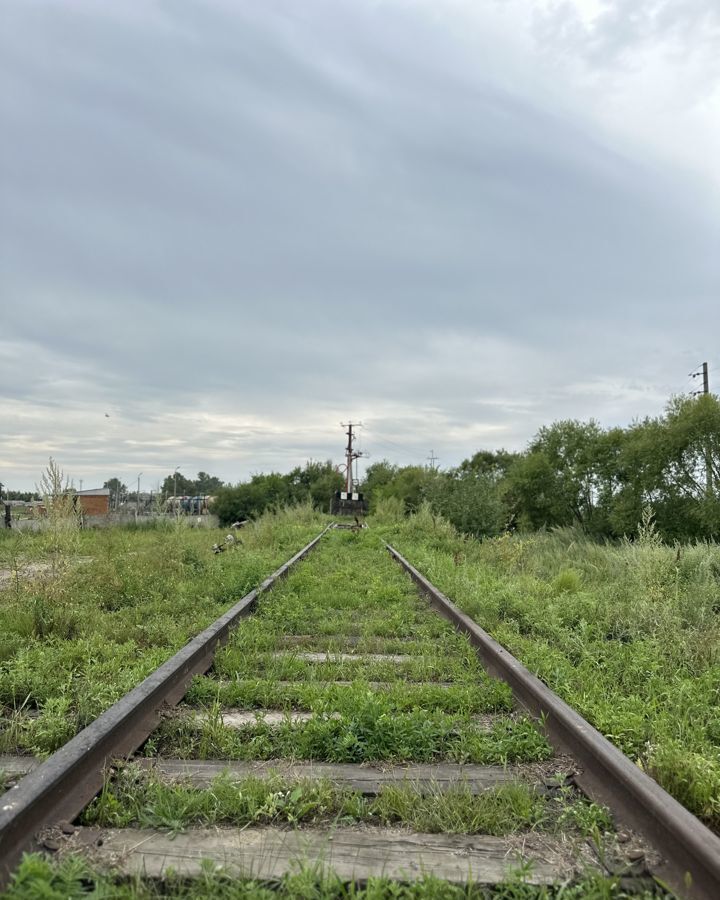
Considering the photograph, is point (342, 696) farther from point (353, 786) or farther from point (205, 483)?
point (205, 483)

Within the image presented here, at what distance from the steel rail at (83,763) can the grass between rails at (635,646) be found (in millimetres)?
2185

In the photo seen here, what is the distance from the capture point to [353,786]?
246cm

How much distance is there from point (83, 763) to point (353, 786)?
1043mm

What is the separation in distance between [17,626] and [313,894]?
4160mm

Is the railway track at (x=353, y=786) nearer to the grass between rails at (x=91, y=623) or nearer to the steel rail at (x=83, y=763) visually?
the steel rail at (x=83, y=763)

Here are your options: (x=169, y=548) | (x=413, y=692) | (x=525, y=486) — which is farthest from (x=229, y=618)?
(x=525, y=486)

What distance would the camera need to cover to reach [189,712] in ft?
10.8

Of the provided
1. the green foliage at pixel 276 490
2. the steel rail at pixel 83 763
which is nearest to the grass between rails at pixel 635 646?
the steel rail at pixel 83 763

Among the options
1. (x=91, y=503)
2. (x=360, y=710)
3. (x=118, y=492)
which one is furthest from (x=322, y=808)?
(x=91, y=503)

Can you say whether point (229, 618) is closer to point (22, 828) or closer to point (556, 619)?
point (556, 619)

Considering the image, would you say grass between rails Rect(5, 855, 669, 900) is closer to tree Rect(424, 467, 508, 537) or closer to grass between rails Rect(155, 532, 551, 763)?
grass between rails Rect(155, 532, 551, 763)

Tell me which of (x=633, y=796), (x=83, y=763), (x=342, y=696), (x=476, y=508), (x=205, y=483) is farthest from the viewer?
(x=205, y=483)

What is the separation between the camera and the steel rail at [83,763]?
1934 millimetres

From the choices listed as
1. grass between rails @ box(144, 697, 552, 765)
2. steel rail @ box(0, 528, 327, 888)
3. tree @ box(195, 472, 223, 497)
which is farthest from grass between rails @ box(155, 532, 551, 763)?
tree @ box(195, 472, 223, 497)
